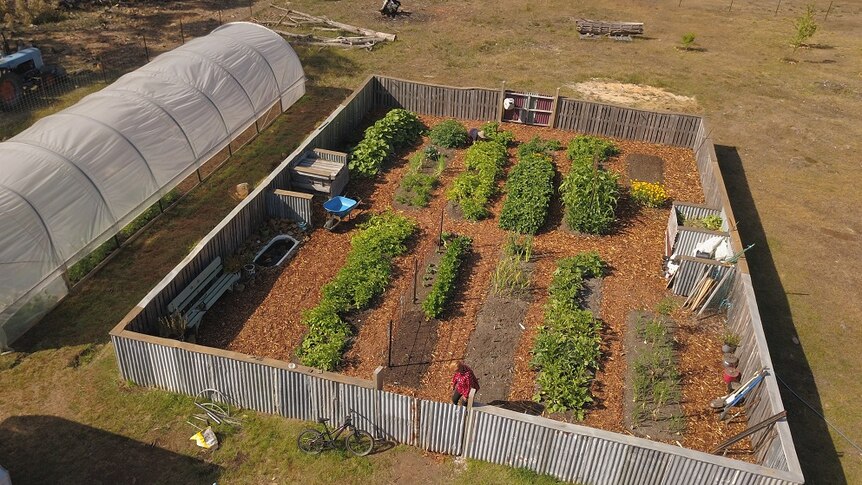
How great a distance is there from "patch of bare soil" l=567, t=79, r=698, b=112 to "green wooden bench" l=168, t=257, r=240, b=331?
16.6m

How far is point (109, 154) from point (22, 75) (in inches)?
455

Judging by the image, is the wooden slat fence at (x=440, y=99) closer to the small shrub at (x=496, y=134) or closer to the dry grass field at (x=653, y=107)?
the small shrub at (x=496, y=134)

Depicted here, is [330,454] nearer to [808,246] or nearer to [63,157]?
[63,157]

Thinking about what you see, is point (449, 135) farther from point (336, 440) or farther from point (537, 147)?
point (336, 440)

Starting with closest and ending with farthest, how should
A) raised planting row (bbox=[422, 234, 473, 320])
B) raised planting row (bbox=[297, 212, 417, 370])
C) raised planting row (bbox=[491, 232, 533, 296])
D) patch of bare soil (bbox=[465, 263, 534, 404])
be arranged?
patch of bare soil (bbox=[465, 263, 534, 404]), raised planting row (bbox=[297, 212, 417, 370]), raised planting row (bbox=[422, 234, 473, 320]), raised planting row (bbox=[491, 232, 533, 296])

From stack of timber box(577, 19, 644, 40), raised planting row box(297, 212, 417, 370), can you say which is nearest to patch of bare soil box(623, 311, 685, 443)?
raised planting row box(297, 212, 417, 370)

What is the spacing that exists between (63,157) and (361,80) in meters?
13.2

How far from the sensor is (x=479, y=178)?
18391 mm

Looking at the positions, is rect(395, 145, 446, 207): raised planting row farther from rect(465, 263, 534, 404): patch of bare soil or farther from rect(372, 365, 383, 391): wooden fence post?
rect(372, 365, 383, 391): wooden fence post

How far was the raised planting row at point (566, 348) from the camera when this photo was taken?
11758 millimetres

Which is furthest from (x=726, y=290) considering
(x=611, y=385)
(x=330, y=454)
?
(x=330, y=454)

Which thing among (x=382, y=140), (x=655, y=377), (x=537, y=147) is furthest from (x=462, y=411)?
(x=537, y=147)

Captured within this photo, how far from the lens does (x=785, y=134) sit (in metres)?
22.4

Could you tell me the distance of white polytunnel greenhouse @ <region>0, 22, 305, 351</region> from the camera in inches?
502
